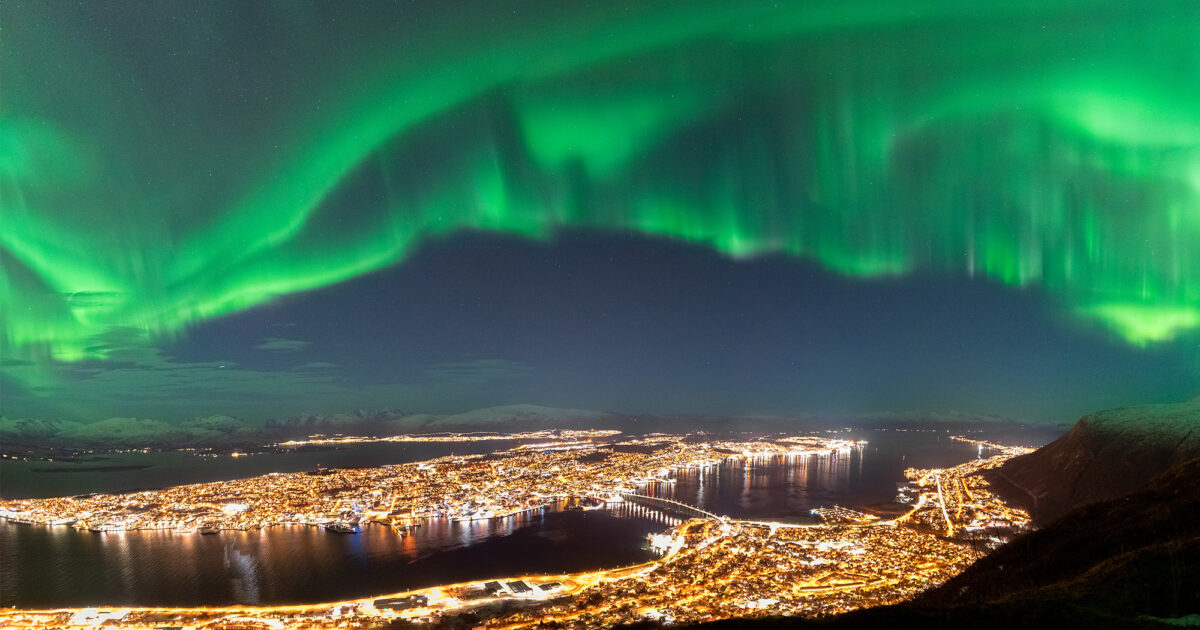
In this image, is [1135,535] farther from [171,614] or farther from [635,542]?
[171,614]

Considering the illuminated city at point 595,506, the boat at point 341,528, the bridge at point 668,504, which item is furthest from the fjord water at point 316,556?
the illuminated city at point 595,506

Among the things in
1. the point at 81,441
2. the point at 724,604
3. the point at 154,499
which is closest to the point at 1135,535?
the point at 724,604

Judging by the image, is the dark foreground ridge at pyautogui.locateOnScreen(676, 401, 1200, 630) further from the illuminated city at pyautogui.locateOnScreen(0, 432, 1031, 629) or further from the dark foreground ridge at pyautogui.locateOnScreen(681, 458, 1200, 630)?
the illuminated city at pyautogui.locateOnScreen(0, 432, 1031, 629)

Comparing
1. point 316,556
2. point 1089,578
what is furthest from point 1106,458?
point 316,556

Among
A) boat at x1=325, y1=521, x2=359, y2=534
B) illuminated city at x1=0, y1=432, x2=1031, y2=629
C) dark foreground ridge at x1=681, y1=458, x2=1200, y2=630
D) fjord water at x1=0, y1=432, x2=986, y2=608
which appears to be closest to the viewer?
dark foreground ridge at x1=681, y1=458, x2=1200, y2=630

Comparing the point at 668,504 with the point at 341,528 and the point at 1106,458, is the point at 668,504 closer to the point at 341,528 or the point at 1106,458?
the point at 341,528

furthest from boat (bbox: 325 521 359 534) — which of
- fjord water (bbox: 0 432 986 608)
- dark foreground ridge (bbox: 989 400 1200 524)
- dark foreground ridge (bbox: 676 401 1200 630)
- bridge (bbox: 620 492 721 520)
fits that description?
dark foreground ridge (bbox: 989 400 1200 524)

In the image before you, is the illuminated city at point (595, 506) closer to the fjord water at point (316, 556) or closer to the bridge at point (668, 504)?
the bridge at point (668, 504)
